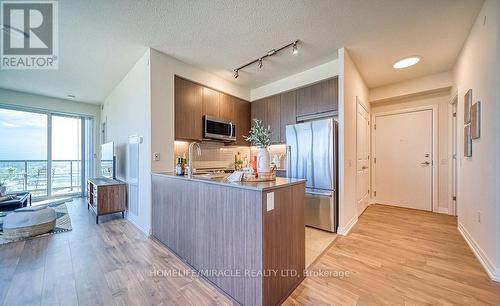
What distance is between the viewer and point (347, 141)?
2.92 meters

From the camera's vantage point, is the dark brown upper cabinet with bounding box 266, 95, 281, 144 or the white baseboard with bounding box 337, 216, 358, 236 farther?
the dark brown upper cabinet with bounding box 266, 95, 281, 144

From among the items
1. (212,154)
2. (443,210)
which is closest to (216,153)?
(212,154)

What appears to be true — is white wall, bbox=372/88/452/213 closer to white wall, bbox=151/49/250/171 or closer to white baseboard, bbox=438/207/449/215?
white baseboard, bbox=438/207/449/215

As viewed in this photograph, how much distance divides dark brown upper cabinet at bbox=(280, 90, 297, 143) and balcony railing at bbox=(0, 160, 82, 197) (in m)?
6.01

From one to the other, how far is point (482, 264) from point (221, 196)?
2805 mm

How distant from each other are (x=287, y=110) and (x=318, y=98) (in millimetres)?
668

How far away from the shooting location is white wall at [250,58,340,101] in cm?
318

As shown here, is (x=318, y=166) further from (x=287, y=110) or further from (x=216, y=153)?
(x=216, y=153)

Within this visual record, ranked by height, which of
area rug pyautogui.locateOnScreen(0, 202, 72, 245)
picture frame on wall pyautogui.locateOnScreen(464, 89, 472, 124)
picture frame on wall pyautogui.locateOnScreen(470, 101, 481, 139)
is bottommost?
area rug pyautogui.locateOnScreen(0, 202, 72, 245)

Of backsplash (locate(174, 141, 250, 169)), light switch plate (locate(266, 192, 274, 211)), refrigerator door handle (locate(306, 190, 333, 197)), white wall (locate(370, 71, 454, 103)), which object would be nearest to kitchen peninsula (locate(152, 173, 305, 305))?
light switch plate (locate(266, 192, 274, 211))

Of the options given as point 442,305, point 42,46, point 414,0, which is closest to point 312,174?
point 442,305

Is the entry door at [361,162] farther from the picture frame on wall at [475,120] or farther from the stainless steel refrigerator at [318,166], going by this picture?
the picture frame on wall at [475,120]

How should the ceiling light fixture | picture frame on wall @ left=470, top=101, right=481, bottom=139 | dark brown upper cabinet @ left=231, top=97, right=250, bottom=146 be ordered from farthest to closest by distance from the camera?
dark brown upper cabinet @ left=231, top=97, right=250, bottom=146 < the ceiling light fixture < picture frame on wall @ left=470, top=101, right=481, bottom=139

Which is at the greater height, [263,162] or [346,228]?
[263,162]
